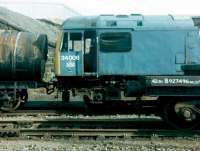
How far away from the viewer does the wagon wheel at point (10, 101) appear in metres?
18.2

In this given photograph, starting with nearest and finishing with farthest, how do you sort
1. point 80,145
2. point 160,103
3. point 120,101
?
point 80,145
point 160,103
point 120,101

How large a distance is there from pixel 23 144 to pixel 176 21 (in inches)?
316

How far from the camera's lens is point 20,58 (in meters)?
18.2

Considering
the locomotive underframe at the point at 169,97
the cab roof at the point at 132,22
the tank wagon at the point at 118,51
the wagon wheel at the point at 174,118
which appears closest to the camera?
the locomotive underframe at the point at 169,97

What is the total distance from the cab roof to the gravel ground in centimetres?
614

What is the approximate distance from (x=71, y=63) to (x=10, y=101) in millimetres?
2753

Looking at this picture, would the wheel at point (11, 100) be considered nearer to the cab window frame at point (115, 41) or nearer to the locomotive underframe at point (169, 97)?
the cab window frame at point (115, 41)

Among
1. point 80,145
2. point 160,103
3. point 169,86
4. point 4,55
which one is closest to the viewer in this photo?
point 80,145

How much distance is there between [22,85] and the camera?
18.4m

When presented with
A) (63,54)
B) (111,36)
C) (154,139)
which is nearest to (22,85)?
(63,54)

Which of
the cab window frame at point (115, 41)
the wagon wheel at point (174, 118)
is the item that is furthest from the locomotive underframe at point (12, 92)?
the wagon wheel at point (174, 118)

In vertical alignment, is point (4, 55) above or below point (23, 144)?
above

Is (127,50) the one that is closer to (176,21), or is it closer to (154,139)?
(176,21)

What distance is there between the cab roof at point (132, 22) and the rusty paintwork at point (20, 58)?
5.02 feet
